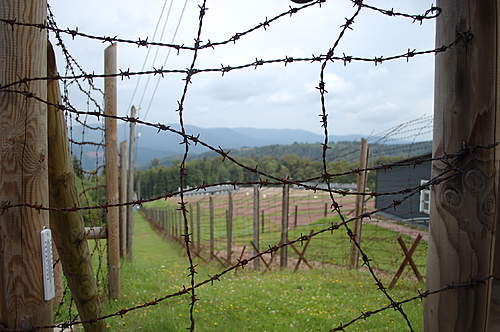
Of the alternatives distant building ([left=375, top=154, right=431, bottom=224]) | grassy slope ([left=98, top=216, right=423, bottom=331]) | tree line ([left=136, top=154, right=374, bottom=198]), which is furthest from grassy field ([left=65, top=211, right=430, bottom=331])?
distant building ([left=375, top=154, right=431, bottom=224])

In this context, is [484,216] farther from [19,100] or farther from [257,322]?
[257,322]

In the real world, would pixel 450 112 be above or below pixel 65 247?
above

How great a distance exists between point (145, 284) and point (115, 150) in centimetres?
257

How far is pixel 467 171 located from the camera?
1.37 metres

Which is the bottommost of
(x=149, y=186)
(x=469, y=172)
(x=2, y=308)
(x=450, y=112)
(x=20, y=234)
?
(x=149, y=186)

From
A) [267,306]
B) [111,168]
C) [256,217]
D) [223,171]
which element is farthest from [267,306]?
[223,171]

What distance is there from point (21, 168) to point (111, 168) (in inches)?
137

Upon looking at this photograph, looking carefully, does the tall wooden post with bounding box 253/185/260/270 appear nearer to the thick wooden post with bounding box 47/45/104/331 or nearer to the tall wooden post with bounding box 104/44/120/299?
the tall wooden post with bounding box 104/44/120/299

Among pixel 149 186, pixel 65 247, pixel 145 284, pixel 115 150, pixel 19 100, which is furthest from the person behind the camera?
pixel 149 186

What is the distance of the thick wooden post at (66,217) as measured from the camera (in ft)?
6.10

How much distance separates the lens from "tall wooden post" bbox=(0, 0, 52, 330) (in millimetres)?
1430

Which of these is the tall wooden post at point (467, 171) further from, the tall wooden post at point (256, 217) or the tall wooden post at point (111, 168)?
the tall wooden post at point (256, 217)

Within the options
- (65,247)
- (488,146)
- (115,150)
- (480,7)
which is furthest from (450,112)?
(115,150)

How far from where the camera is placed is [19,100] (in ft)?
4.73
